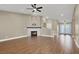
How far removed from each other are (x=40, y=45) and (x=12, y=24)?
4.16 feet

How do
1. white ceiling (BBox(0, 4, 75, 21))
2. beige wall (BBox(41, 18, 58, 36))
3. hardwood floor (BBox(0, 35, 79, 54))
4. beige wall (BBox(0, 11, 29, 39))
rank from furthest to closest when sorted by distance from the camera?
beige wall (BBox(41, 18, 58, 36)) → beige wall (BBox(0, 11, 29, 39)) → white ceiling (BBox(0, 4, 75, 21)) → hardwood floor (BBox(0, 35, 79, 54))

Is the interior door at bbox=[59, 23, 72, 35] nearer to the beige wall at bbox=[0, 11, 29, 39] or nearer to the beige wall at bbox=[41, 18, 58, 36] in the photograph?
the beige wall at bbox=[41, 18, 58, 36]

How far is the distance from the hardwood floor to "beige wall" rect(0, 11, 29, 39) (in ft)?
0.83

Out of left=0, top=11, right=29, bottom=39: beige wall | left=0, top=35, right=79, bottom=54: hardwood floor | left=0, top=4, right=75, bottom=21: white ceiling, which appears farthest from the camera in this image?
left=0, top=11, right=29, bottom=39: beige wall

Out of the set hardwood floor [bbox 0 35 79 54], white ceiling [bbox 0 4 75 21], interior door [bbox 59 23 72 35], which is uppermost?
white ceiling [bbox 0 4 75 21]

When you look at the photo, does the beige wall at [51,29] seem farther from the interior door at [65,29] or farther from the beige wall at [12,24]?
the beige wall at [12,24]

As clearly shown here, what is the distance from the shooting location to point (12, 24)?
15.7 ft

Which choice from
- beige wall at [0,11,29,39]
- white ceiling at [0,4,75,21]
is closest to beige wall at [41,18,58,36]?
white ceiling at [0,4,75,21]

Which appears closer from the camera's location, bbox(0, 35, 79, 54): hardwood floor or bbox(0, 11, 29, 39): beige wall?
bbox(0, 35, 79, 54): hardwood floor

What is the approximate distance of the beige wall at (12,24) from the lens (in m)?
4.58

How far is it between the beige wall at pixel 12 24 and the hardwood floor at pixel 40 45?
254mm

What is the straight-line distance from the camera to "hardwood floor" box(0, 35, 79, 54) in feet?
14.0

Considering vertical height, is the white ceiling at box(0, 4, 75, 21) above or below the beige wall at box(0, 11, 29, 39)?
above

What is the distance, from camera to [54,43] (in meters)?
4.76
